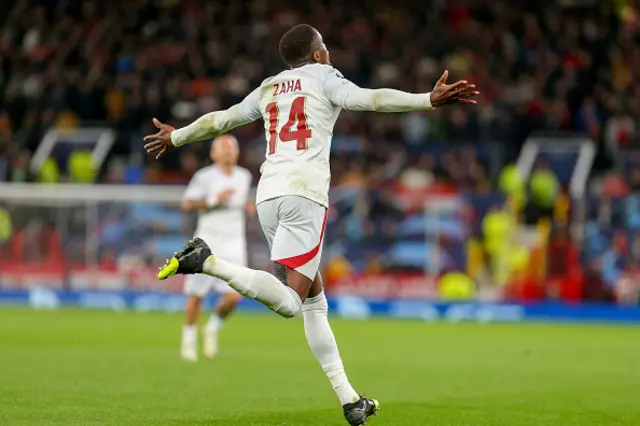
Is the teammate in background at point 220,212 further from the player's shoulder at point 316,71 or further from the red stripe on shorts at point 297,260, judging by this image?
the red stripe on shorts at point 297,260

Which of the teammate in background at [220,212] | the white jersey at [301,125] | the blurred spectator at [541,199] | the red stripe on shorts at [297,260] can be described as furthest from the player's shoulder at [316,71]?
the blurred spectator at [541,199]

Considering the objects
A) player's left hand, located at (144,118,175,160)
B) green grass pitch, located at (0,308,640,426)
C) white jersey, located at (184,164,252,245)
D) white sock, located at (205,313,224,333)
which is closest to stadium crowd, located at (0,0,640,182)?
green grass pitch, located at (0,308,640,426)

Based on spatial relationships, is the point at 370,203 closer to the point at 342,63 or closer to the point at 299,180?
the point at 342,63

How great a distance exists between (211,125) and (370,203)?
1598 centimetres

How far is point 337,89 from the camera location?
296 inches

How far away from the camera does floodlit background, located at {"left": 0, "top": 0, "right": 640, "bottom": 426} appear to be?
1180 centimetres

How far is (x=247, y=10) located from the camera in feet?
105

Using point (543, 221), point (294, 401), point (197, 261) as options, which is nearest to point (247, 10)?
point (543, 221)

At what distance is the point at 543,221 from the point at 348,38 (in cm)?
845

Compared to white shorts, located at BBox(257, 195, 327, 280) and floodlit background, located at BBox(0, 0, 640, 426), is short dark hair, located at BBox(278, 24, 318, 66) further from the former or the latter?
floodlit background, located at BBox(0, 0, 640, 426)

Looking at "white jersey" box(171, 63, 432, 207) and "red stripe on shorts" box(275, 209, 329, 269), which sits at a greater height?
"white jersey" box(171, 63, 432, 207)

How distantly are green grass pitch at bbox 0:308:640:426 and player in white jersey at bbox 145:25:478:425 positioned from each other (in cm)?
72

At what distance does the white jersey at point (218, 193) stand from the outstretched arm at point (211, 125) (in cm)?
560

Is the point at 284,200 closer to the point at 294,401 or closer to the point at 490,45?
the point at 294,401
